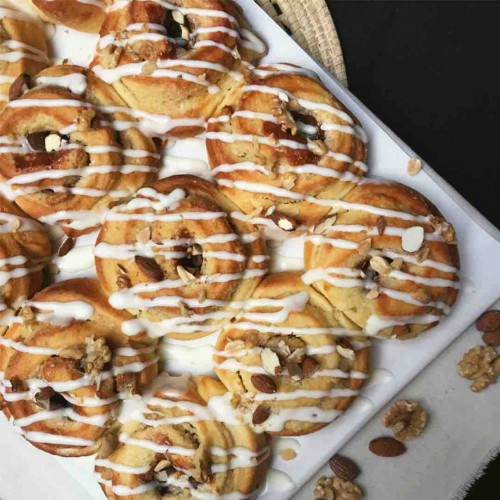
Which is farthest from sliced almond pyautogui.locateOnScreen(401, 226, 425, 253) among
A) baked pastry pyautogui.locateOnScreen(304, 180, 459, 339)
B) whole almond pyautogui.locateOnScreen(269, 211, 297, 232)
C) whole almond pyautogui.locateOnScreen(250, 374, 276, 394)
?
whole almond pyautogui.locateOnScreen(250, 374, 276, 394)

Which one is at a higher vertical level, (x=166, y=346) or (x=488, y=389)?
(x=488, y=389)

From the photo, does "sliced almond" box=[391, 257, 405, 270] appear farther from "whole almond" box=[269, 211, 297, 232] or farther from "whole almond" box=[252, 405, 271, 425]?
"whole almond" box=[252, 405, 271, 425]

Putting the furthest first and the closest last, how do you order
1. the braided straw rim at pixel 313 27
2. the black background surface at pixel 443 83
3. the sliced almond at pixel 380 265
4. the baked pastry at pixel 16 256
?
1. the black background surface at pixel 443 83
2. the braided straw rim at pixel 313 27
3. the baked pastry at pixel 16 256
4. the sliced almond at pixel 380 265

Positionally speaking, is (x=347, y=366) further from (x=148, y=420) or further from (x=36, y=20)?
(x=36, y=20)

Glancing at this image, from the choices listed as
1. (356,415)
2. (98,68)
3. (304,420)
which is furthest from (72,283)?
(356,415)

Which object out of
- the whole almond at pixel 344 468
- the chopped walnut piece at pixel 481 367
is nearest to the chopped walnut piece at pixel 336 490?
the whole almond at pixel 344 468

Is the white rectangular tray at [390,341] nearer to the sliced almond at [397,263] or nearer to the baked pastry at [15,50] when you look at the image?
the sliced almond at [397,263]
